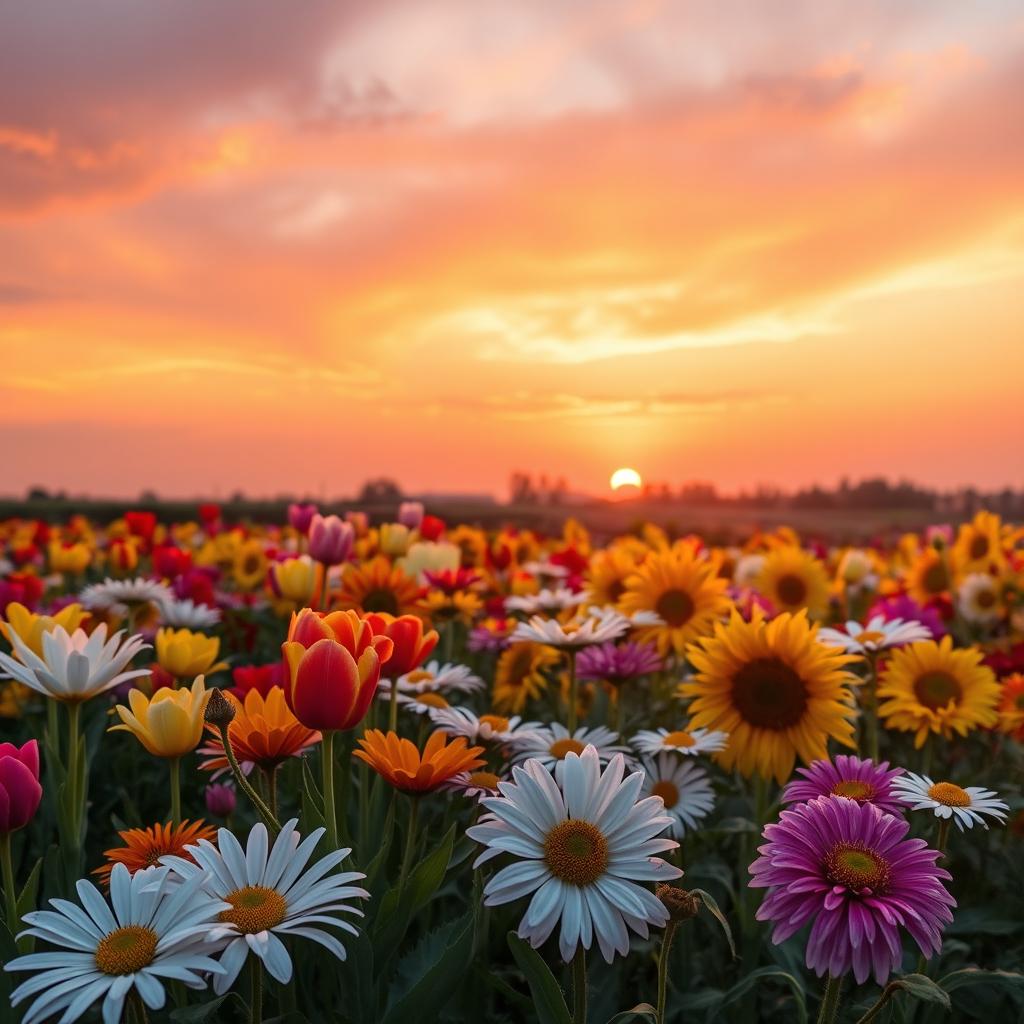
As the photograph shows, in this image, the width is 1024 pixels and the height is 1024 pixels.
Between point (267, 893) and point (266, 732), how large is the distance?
1.50ft

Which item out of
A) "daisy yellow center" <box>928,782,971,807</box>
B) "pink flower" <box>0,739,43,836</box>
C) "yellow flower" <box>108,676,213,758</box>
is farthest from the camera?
"daisy yellow center" <box>928,782,971,807</box>

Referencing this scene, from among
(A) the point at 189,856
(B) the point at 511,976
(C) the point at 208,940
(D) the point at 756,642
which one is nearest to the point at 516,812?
(C) the point at 208,940

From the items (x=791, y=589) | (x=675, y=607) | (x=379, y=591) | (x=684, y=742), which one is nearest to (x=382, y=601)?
(x=379, y=591)

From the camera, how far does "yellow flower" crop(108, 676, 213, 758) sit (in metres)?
1.92

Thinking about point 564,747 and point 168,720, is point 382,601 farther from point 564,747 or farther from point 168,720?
point 168,720

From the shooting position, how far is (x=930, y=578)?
6.81 meters

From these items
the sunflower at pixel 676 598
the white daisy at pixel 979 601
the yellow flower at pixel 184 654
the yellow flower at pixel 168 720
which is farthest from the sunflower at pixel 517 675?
the white daisy at pixel 979 601

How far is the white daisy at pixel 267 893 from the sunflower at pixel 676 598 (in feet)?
8.88

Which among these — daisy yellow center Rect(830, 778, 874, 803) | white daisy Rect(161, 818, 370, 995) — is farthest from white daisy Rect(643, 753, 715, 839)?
white daisy Rect(161, 818, 370, 995)

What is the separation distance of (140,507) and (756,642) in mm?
26618

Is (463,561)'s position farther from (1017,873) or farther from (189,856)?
(189,856)

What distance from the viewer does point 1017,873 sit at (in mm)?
3314

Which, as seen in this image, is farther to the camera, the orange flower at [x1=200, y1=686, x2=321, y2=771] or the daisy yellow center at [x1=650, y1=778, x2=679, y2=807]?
the daisy yellow center at [x1=650, y1=778, x2=679, y2=807]

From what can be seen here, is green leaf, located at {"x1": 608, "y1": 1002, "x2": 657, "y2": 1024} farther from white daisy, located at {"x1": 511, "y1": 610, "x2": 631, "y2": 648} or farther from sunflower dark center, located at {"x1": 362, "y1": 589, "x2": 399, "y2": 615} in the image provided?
sunflower dark center, located at {"x1": 362, "y1": 589, "x2": 399, "y2": 615}
